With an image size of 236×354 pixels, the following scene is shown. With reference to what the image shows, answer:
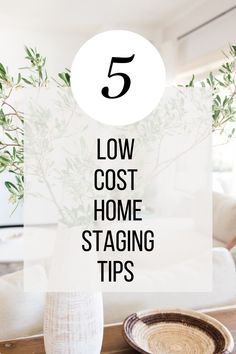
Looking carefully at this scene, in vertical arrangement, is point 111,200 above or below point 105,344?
above

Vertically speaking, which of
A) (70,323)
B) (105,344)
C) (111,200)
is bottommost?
(105,344)

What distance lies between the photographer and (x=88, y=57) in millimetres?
713

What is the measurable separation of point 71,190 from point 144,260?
4.84ft

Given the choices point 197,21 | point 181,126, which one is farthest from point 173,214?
point 181,126

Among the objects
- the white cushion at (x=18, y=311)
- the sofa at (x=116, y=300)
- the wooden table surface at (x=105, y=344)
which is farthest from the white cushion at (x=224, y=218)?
the white cushion at (x=18, y=311)

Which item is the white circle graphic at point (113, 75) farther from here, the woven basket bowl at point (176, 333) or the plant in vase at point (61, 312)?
the woven basket bowl at point (176, 333)

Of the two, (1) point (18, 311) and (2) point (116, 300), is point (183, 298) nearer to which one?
(2) point (116, 300)

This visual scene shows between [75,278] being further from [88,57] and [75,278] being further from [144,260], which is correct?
[144,260]

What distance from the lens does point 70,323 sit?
74 centimetres

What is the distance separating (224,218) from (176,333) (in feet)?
5.33

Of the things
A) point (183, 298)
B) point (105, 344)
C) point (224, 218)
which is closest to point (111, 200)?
point (105, 344)

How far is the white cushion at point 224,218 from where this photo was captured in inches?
94.3

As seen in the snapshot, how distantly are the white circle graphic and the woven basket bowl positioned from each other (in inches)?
19.7

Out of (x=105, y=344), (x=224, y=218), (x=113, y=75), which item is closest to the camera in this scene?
(x=113, y=75)
